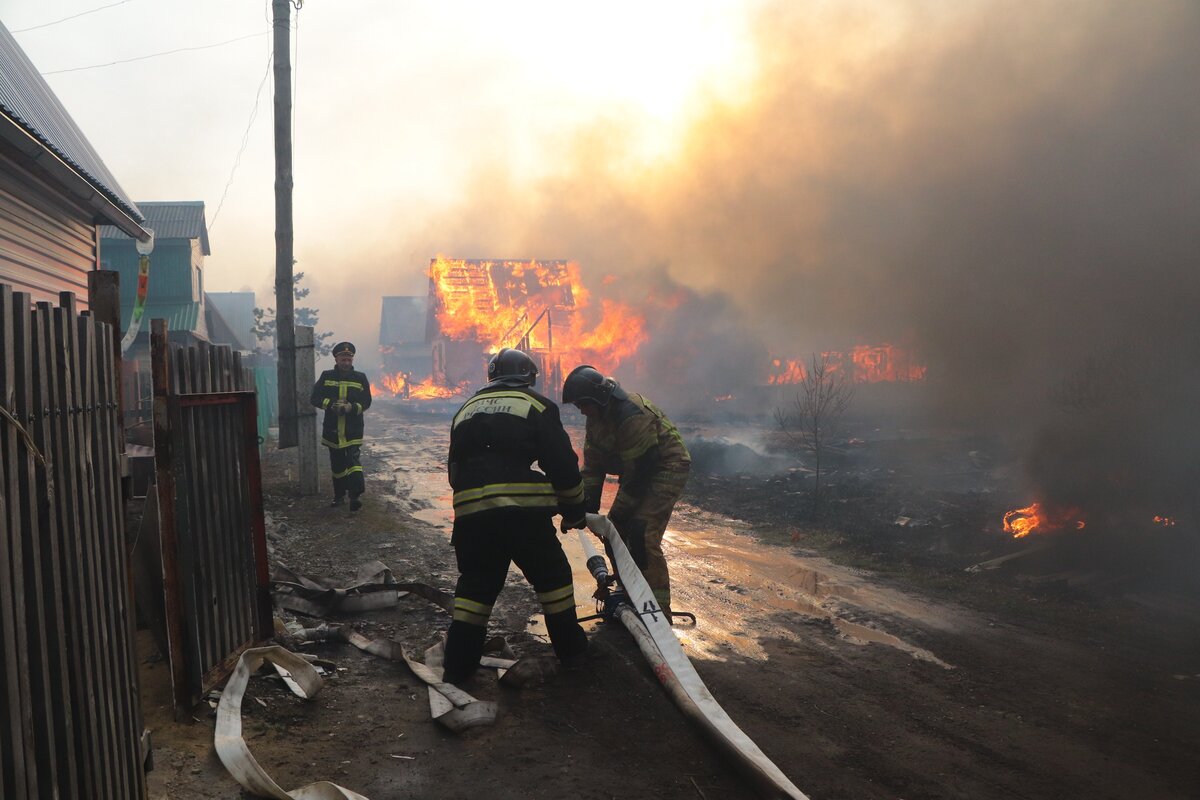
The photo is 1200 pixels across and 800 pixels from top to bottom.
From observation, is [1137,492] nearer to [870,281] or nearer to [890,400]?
[870,281]

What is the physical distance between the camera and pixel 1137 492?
8.92 m

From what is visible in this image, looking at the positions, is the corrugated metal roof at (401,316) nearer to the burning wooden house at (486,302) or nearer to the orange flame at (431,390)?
the orange flame at (431,390)

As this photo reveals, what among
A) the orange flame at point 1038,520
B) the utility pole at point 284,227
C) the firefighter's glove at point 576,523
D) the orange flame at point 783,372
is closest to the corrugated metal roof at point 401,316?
the orange flame at point 783,372

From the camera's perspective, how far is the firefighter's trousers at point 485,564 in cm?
418

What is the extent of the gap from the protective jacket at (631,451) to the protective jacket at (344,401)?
4346mm

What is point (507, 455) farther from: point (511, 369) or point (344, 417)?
point (344, 417)

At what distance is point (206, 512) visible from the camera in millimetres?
3898

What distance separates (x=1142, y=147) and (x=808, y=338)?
14.8m

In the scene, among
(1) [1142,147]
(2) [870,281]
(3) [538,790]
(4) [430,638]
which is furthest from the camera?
(2) [870,281]

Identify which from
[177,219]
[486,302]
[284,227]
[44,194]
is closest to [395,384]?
[486,302]

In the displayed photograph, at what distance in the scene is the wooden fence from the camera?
1.77 m

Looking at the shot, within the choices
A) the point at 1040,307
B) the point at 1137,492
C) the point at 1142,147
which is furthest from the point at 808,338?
the point at 1137,492

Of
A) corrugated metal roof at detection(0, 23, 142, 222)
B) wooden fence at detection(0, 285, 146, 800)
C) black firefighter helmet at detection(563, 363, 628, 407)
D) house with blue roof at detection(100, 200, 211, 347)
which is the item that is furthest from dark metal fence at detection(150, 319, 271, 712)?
house with blue roof at detection(100, 200, 211, 347)

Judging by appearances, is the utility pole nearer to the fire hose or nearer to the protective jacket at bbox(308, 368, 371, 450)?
the protective jacket at bbox(308, 368, 371, 450)
